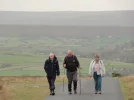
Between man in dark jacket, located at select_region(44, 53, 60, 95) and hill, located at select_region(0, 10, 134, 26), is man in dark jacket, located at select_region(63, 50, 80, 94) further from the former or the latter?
hill, located at select_region(0, 10, 134, 26)

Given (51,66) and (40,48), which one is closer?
(51,66)

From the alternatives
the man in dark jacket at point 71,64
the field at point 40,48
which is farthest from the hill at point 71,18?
the man in dark jacket at point 71,64

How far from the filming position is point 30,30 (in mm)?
128250

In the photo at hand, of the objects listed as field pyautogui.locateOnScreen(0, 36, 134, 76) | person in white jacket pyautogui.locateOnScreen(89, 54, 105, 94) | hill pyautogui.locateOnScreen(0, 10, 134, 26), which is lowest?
person in white jacket pyautogui.locateOnScreen(89, 54, 105, 94)

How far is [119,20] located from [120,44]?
32980mm

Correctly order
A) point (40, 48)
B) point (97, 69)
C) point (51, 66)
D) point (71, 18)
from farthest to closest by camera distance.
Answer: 1. point (71, 18)
2. point (40, 48)
3. point (97, 69)
4. point (51, 66)

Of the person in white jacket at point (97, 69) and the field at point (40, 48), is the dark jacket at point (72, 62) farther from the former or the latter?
the field at point (40, 48)

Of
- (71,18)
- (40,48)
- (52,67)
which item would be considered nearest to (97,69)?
(52,67)

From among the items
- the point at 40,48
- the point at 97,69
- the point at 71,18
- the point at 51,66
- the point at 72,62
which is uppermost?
the point at 71,18

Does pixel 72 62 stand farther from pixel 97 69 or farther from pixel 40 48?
pixel 40 48

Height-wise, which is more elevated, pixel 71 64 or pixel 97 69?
pixel 71 64

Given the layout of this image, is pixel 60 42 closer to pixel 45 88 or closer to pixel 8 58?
pixel 8 58

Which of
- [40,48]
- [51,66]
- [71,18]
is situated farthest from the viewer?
[71,18]

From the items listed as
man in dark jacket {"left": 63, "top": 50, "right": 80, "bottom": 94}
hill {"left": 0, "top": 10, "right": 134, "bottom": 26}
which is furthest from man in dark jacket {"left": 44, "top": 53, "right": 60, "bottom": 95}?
hill {"left": 0, "top": 10, "right": 134, "bottom": 26}
